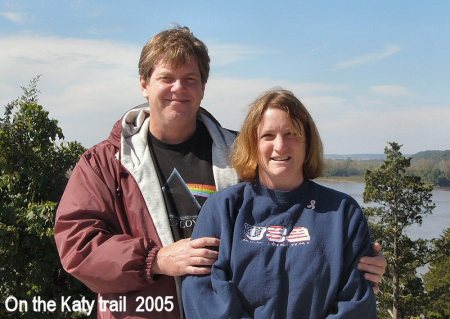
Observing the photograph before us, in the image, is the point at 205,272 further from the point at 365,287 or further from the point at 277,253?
the point at 365,287

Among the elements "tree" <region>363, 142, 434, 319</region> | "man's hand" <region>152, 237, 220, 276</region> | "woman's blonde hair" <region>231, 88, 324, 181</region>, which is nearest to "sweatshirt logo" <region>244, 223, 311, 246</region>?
"man's hand" <region>152, 237, 220, 276</region>

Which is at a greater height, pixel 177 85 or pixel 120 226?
pixel 177 85

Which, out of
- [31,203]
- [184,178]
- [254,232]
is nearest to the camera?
[254,232]

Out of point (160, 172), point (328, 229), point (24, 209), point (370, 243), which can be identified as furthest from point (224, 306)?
point (24, 209)

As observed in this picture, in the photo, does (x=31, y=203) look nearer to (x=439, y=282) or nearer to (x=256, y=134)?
(x=256, y=134)

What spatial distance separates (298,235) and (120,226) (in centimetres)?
89

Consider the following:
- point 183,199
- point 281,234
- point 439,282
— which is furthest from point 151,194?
point 439,282

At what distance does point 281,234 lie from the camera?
7.97 feet

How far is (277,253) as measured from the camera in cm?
239

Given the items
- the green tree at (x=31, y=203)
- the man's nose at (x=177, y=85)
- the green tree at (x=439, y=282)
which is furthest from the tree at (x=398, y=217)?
the man's nose at (x=177, y=85)

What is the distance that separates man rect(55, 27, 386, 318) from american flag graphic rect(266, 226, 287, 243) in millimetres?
244

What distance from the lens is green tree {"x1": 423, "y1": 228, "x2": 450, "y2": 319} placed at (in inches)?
1062

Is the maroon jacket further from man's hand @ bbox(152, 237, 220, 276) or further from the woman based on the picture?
the woman

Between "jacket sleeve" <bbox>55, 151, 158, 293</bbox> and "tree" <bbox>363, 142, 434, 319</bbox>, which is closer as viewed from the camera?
"jacket sleeve" <bbox>55, 151, 158, 293</bbox>
